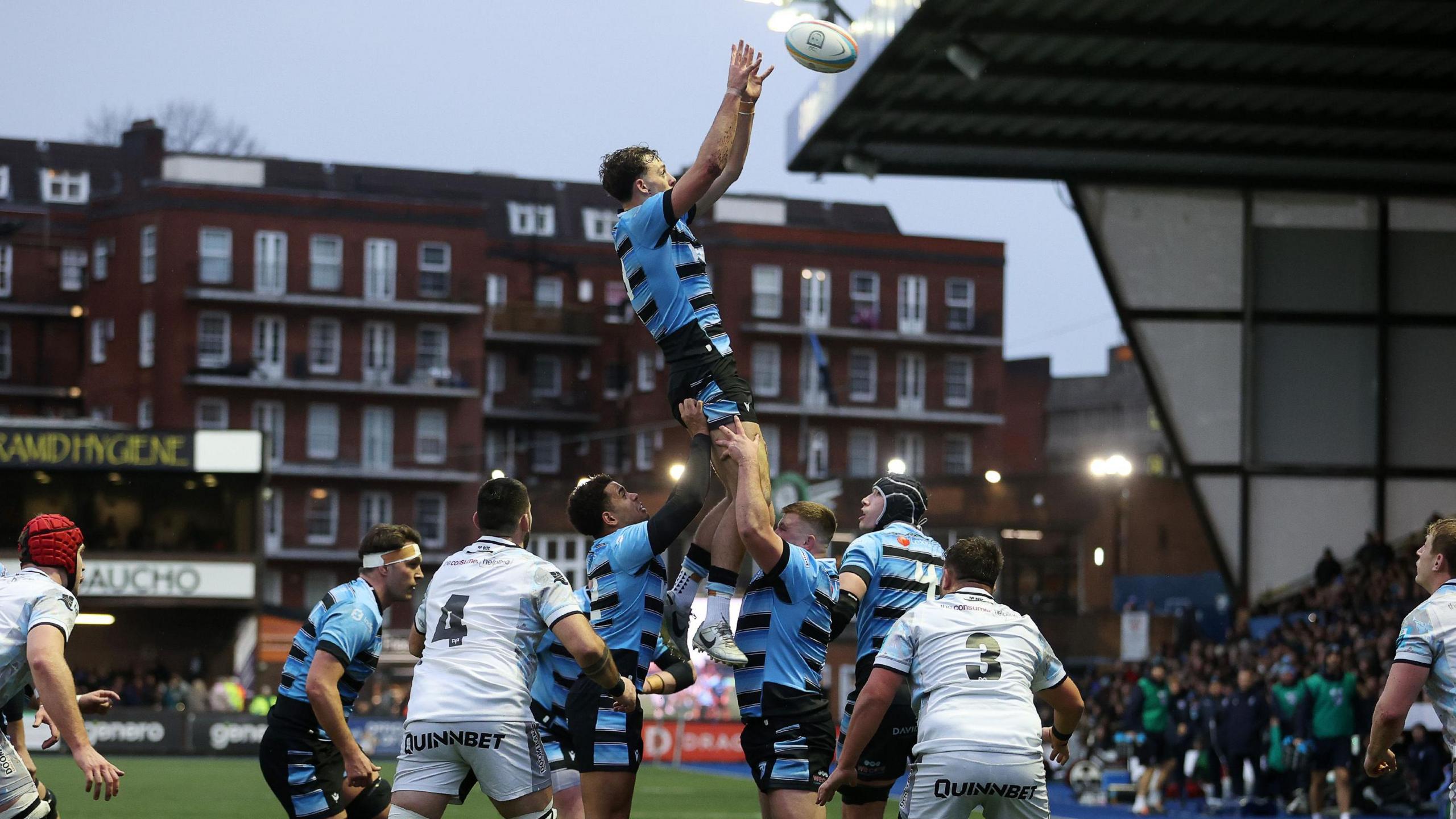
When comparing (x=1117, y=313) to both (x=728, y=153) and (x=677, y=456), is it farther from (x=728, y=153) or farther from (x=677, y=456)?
(x=677, y=456)

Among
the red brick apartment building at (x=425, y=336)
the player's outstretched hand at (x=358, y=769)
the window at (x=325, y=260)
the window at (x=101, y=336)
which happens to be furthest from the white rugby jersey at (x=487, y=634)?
the window at (x=101, y=336)

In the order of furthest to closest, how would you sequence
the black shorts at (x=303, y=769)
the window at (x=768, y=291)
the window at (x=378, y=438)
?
the window at (x=768, y=291), the window at (x=378, y=438), the black shorts at (x=303, y=769)

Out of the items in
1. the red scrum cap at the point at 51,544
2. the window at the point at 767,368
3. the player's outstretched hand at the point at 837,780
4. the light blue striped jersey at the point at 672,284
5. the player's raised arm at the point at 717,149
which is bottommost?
the player's outstretched hand at the point at 837,780

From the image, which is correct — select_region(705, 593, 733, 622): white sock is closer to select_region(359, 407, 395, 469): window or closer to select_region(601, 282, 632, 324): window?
select_region(359, 407, 395, 469): window

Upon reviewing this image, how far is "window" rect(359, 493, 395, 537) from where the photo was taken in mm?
73312

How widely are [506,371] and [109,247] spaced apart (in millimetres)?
17336

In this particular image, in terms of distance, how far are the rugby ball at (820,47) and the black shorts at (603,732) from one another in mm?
3971

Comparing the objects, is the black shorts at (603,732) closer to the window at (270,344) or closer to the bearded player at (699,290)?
the bearded player at (699,290)

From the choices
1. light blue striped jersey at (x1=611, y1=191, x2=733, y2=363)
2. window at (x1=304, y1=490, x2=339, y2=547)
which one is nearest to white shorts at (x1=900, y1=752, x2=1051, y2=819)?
light blue striped jersey at (x1=611, y1=191, x2=733, y2=363)

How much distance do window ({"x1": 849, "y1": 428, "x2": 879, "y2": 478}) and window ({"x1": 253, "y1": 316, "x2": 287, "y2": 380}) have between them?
23583mm

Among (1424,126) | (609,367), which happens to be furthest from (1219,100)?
(609,367)

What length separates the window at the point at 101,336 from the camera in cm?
7394

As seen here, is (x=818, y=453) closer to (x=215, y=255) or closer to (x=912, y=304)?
(x=912, y=304)

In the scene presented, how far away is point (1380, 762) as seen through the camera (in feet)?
29.0
